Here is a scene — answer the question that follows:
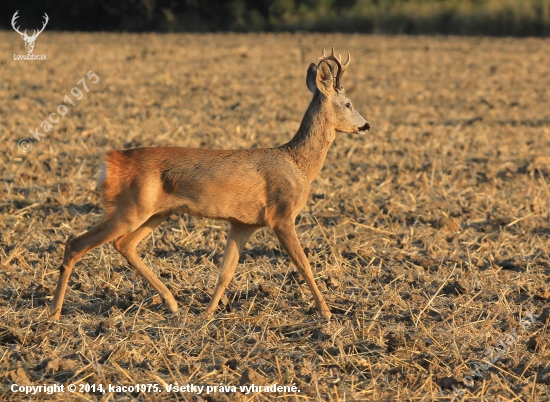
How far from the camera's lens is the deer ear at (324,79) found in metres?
6.63

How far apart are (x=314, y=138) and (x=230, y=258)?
109 centimetres

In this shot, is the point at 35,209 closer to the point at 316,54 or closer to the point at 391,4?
the point at 316,54

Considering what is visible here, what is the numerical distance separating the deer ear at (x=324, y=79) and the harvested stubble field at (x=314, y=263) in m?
1.45

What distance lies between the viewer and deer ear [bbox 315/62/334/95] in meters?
6.63

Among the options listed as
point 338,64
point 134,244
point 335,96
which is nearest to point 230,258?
point 134,244

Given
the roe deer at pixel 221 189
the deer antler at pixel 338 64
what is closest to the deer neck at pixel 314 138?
the roe deer at pixel 221 189

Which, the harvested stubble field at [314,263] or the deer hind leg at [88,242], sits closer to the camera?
the harvested stubble field at [314,263]

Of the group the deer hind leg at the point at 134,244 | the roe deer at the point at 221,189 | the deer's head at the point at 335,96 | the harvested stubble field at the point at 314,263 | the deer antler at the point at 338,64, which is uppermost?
the deer antler at the point at 338,64

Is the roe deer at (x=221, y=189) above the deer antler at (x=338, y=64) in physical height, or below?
below

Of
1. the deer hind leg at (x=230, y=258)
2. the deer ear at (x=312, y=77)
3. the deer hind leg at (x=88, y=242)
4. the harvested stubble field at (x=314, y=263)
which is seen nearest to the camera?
the harvested stubble field at (x=314, y=263)

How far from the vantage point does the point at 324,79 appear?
22.0 feet

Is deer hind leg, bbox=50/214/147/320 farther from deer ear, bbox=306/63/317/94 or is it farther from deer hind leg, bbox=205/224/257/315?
deer ear, bbox=306/63/317/94

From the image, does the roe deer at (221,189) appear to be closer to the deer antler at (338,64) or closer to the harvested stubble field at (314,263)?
the deer antler at (338,64)

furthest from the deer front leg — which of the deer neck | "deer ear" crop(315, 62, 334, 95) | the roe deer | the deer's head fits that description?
"deer ear" crop(315, 62, 334, 95)
